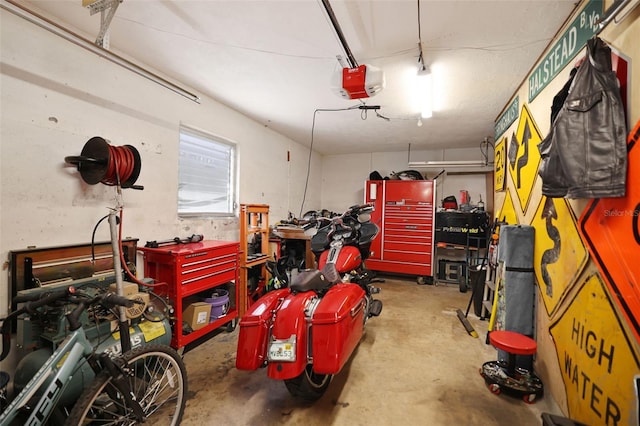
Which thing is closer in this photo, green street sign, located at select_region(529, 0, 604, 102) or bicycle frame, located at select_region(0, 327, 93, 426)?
bicycle frame, located at select_region(0, 327, 93, 426)

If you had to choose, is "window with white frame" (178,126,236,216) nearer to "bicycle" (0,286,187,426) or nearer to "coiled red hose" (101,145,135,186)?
"coiled red hose" (101,145,135,186)

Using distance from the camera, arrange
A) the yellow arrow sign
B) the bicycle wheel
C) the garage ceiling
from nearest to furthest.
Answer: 1. the bicycle wheel
2. the garage ceiling
3. the yellow arrow sign

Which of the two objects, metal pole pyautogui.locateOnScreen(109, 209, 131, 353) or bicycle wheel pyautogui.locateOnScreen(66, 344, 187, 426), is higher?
metal pole pyautogui.locateOnScreen(109, 209, 131, 353)

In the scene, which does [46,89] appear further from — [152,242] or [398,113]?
[398,113]

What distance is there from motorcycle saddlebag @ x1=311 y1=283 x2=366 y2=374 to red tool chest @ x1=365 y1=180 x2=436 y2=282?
3517 mm

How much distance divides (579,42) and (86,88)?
325cm

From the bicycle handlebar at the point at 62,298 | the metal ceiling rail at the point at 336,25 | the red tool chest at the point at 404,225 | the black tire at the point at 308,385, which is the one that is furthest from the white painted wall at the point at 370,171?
the bicycle handlebar at the point at 62,298

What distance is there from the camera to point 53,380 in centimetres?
116

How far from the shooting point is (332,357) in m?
1.41

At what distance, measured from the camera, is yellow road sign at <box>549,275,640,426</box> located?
1132 mm

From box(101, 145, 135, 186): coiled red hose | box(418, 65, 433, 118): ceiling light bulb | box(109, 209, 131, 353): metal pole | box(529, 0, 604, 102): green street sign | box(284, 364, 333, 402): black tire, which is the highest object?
box(418, 65, 433, 118): ceiling light bulb

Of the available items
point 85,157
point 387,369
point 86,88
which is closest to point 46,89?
point 86,88

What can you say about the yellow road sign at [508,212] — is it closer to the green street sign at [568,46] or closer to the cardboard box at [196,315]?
the green street sign at [568,46]

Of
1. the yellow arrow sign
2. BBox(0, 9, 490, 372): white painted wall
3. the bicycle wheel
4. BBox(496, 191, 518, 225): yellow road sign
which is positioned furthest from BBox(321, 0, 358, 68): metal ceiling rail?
A: the yellow arrow sign
